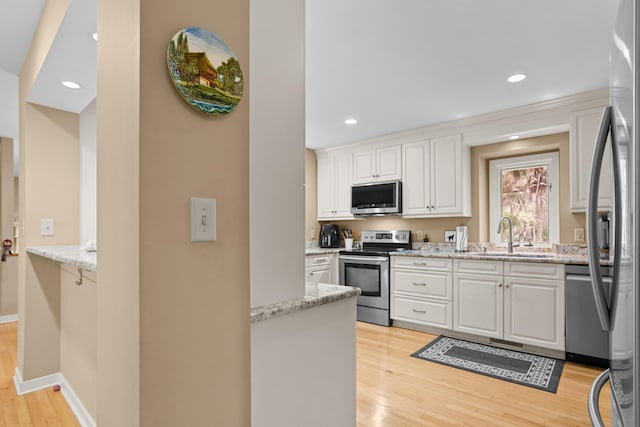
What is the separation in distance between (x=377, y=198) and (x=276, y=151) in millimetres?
3473

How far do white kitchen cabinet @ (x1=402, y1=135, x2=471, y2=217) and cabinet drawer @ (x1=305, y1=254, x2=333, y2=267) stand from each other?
1135mm

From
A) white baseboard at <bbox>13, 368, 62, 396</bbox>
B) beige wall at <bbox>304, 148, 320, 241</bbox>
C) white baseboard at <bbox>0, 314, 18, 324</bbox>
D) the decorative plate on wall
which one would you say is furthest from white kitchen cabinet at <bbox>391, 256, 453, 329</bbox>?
white baseboard at <bbox>0, 314, 18, 324</bbox>

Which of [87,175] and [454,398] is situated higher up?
[87,175]

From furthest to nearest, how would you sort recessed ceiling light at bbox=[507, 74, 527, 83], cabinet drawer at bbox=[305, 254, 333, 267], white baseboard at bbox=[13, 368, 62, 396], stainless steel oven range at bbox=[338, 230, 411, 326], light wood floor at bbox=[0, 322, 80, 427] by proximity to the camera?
1. cabinet drawer at bbox=[305, 254, 333, 267]
2. stainless steel oven range at bbox=[338, 230, 411, 326]
3. recessed ceiling light at bbox=[507, 74, 527, 83]
4. white baseboard at bbox=[13, 368, 62, 396]
5. light wood floor at bbox=[0, 322, 80, 427]

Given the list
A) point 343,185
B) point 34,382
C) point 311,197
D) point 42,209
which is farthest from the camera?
point 311,197

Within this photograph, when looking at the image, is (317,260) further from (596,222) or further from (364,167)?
(596,222)

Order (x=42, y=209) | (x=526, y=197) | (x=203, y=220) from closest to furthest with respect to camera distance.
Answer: (x=203, y=220) → (x=42, y=209) → (x=526, y=197)

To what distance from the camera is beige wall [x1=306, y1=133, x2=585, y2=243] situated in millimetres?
3593

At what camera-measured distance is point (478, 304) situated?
347 centimetres

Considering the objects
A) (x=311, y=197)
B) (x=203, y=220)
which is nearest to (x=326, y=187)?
(x=311, y=197)

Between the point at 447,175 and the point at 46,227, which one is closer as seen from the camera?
the point at 46,227

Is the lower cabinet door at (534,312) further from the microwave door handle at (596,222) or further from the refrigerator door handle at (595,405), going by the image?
the microwave door handle at (596,222)

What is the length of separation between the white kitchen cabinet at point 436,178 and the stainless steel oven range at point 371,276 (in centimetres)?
53

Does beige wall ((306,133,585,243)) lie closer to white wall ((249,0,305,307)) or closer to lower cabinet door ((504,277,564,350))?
lower cabinet door ((504,277,564,350))
